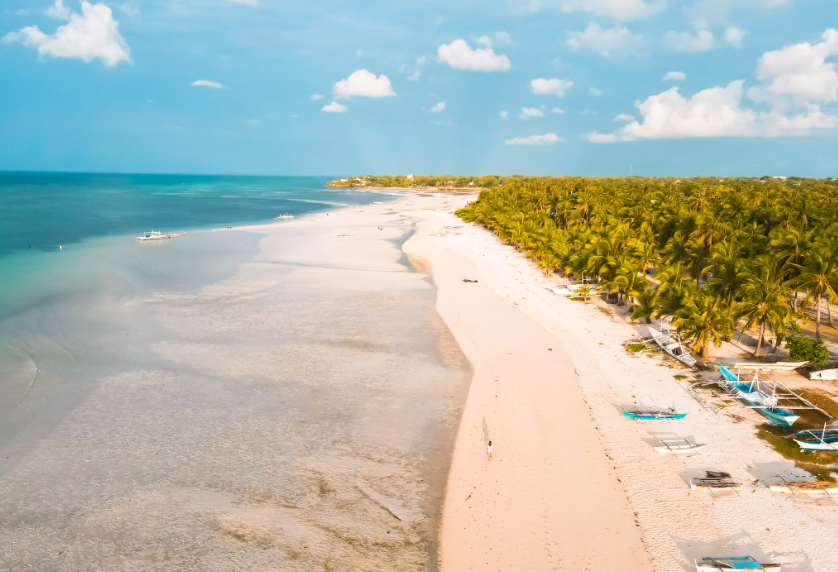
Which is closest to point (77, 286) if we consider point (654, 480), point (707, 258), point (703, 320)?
point (654, 480)

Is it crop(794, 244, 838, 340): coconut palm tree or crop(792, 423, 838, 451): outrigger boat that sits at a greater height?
crop(794, 244, 838, 340): coconut palm tree

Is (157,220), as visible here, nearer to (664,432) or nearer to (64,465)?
(64,465)

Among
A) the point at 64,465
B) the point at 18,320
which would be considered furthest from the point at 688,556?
the point at 18,320

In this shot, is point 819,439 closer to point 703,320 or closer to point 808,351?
point 808,351

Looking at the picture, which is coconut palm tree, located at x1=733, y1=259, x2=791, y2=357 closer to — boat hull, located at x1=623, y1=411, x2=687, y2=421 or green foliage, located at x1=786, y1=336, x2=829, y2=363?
green foliage, located at x1=786, y1=336, x2=829, y2=363

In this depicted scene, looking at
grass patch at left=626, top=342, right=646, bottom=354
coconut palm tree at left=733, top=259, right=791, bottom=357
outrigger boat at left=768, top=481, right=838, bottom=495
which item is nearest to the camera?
outrigger boat at left=768, top=481, right=838, bottom=495

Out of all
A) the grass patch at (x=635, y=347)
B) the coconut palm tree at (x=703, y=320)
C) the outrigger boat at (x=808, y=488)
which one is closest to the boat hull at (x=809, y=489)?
the outrigger boat at (x=808, y=488)

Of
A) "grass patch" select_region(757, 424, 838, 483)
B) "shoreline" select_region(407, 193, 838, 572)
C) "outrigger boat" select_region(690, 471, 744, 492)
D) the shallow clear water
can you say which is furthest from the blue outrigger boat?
the shallow clear water
